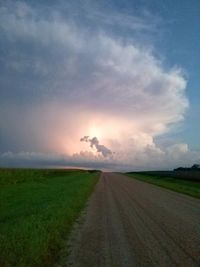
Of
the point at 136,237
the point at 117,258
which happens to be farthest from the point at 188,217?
the point at 117,258

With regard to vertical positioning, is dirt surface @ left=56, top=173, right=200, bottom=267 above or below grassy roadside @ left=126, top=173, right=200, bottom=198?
below

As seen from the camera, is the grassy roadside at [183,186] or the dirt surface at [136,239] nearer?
the dirt surface at [136,239]

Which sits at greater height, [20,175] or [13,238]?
[20,175]

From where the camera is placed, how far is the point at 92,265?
873cm

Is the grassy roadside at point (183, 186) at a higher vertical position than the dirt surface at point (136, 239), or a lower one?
higher

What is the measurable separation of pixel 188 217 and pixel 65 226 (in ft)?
20.4

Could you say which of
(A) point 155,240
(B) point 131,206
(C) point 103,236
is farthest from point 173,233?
(B) point 131,206

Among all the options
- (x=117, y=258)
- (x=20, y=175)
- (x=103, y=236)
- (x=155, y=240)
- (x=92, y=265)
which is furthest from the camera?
(x=20, y=175)

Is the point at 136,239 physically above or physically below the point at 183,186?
Result: below

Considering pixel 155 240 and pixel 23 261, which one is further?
pixel 155 240

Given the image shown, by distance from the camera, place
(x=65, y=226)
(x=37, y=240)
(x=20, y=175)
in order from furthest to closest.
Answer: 1. (x=20, y=175)
2. (x=65, y=226)
3. (x=37, y=240)

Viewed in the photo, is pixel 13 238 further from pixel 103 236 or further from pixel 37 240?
pixel 103 236

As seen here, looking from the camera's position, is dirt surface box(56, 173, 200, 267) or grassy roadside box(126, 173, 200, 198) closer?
dirt surface box(56, 173, 200, 267)

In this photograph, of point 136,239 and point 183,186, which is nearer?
point 136,239
